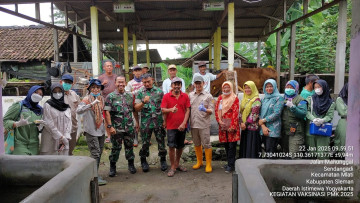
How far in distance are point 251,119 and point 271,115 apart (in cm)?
36

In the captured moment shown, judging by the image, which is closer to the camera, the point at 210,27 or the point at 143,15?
the point at 143,15

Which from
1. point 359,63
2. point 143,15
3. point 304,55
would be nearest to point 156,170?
point 359,63

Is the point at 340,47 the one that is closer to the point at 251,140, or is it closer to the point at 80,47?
the point at 251,140

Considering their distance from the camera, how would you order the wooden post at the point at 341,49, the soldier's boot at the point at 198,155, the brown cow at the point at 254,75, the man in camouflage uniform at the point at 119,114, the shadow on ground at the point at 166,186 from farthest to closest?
the brown cow at the point at 254,75 < the wooden post at the point at 341,49 < the soldier's boot at the point at 198,155 < the man in camouflage uniform at the point at 119,114 < the shadow on ground at the point at 166,186

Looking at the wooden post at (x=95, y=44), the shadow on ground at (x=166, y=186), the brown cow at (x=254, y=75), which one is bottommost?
the shadow on ground at (x=166, y=186)

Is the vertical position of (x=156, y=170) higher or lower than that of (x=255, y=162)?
lower

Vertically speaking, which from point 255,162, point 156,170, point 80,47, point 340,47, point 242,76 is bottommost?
point 156,170

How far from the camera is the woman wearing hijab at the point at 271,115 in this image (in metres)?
4.00

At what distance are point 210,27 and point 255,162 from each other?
1056 cm

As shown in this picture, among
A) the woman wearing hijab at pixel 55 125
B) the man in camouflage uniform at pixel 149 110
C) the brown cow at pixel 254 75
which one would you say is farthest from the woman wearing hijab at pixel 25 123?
the brown cow at pixel 254 75

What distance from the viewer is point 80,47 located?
16.8m

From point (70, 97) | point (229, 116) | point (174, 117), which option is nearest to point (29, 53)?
point (70, 97)

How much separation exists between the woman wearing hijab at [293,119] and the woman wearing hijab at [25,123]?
350cm

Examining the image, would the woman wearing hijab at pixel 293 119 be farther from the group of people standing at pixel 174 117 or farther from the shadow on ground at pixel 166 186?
A: the shadow on ground at pixel 166 186
